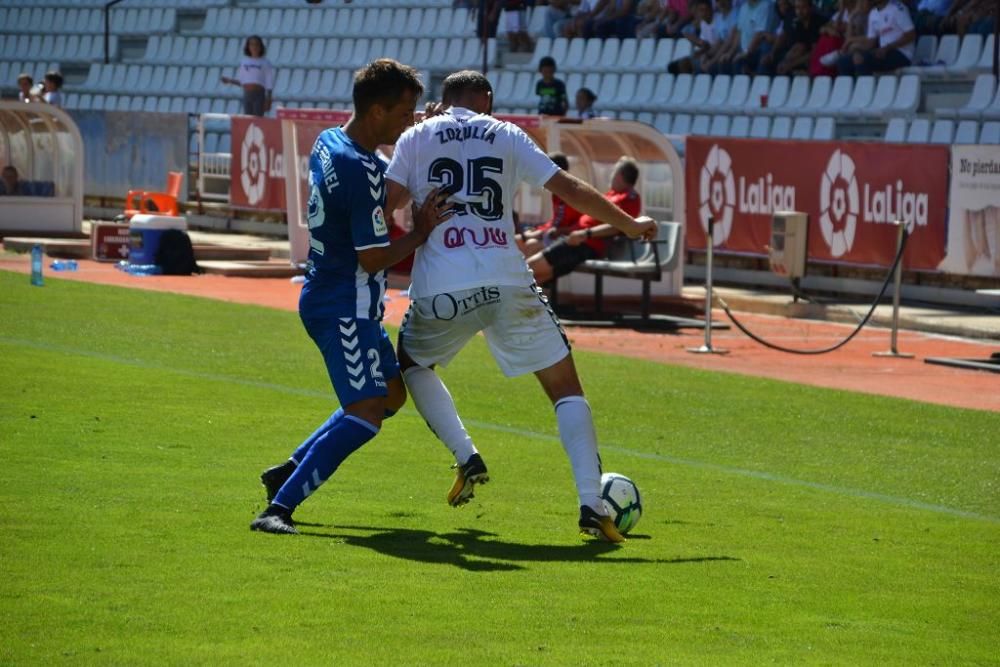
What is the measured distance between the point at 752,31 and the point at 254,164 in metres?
8.26

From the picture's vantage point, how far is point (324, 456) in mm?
7082

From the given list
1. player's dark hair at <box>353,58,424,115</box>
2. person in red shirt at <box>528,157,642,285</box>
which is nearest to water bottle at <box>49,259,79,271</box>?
person in red shirt at <box>528,157,642,285</box>

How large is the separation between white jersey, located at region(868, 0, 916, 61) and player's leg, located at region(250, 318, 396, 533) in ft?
61.8

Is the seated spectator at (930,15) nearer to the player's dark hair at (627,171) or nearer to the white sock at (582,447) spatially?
the player's dark hair at (627,171)

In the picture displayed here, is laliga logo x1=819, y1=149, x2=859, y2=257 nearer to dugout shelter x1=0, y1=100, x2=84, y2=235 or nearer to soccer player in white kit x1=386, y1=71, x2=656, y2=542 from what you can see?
dugout shelter x1=0, y1=100, x2=84, y2=235

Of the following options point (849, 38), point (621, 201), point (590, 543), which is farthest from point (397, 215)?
point (590, 543)

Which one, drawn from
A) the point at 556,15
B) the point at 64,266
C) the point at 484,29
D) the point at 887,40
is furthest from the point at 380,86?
the point at 556,15

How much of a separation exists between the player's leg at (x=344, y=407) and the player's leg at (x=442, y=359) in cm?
43

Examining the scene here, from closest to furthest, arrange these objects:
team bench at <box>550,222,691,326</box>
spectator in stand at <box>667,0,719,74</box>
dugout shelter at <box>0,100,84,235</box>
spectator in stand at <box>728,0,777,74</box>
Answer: team bench at <box>550,222,691,326</box>
spectator in stand at <box>728,0,777,74</box>
dugout shelter at <box>0,100,84,235</box>
spectator in stand at <box>667,0,719,74</box>

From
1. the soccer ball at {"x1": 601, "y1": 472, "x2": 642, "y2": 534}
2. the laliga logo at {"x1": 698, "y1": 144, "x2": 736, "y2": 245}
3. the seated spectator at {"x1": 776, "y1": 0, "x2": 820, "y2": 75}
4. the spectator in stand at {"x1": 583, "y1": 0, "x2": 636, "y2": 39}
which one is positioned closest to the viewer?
the soccer ball at {"x1": 601, "y1": 472, "x2": 642, "y2": 534}

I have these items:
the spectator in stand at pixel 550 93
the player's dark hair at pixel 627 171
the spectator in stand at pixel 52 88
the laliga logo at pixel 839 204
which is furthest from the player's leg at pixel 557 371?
the spectator in stand at pixel 52 88

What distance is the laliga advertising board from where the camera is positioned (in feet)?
63.8

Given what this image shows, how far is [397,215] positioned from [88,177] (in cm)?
1243

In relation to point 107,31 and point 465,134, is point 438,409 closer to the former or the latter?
point 465,134
